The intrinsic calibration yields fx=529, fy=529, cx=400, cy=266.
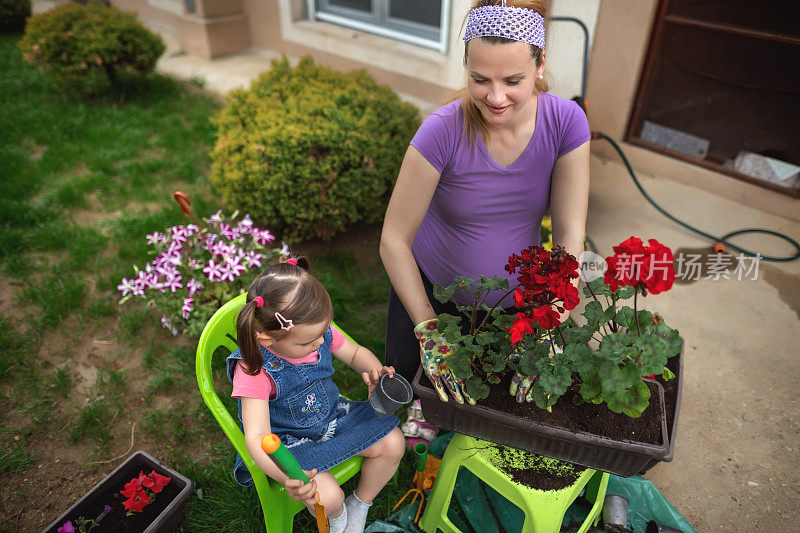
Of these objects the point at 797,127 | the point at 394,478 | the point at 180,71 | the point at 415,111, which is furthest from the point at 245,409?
the point at 180,71

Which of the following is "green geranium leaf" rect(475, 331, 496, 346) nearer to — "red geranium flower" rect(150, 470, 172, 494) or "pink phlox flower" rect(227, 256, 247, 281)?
"red geranium flower" rect(150, 470, 172, 494)

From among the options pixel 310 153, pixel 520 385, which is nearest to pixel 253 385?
pixel 520 385

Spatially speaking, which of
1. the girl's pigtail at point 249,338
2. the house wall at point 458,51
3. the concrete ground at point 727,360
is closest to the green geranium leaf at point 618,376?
the girl's pigtail at point 249,338

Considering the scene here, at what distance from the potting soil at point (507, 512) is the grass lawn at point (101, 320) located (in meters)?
0.13

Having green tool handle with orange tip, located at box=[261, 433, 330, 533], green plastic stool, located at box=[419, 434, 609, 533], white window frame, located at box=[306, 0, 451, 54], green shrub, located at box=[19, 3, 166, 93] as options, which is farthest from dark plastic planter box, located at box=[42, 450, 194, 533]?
green shrub, located at box=[19, 3, 166, 93]

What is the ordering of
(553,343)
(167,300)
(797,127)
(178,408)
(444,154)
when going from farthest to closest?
(797,127), (167,300), (178,408), (444,154), (553,343)

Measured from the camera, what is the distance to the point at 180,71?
20.4 feet

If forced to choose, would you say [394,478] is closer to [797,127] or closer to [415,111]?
[415,111]

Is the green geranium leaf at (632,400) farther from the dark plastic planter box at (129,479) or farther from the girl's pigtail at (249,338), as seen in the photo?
the dark plastic planter box at (129,479)

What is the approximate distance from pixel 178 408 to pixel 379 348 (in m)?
1.03

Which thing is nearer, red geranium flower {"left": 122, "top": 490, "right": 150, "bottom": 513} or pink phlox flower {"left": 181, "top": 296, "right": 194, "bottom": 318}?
red geranium flower {"left": 122, "top": 490, "right": 150, "bottom": 513}

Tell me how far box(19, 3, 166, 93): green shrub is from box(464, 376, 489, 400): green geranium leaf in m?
5.43

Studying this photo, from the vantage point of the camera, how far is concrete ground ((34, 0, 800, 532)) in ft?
7.30

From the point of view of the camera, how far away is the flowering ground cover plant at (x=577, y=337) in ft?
3.58
